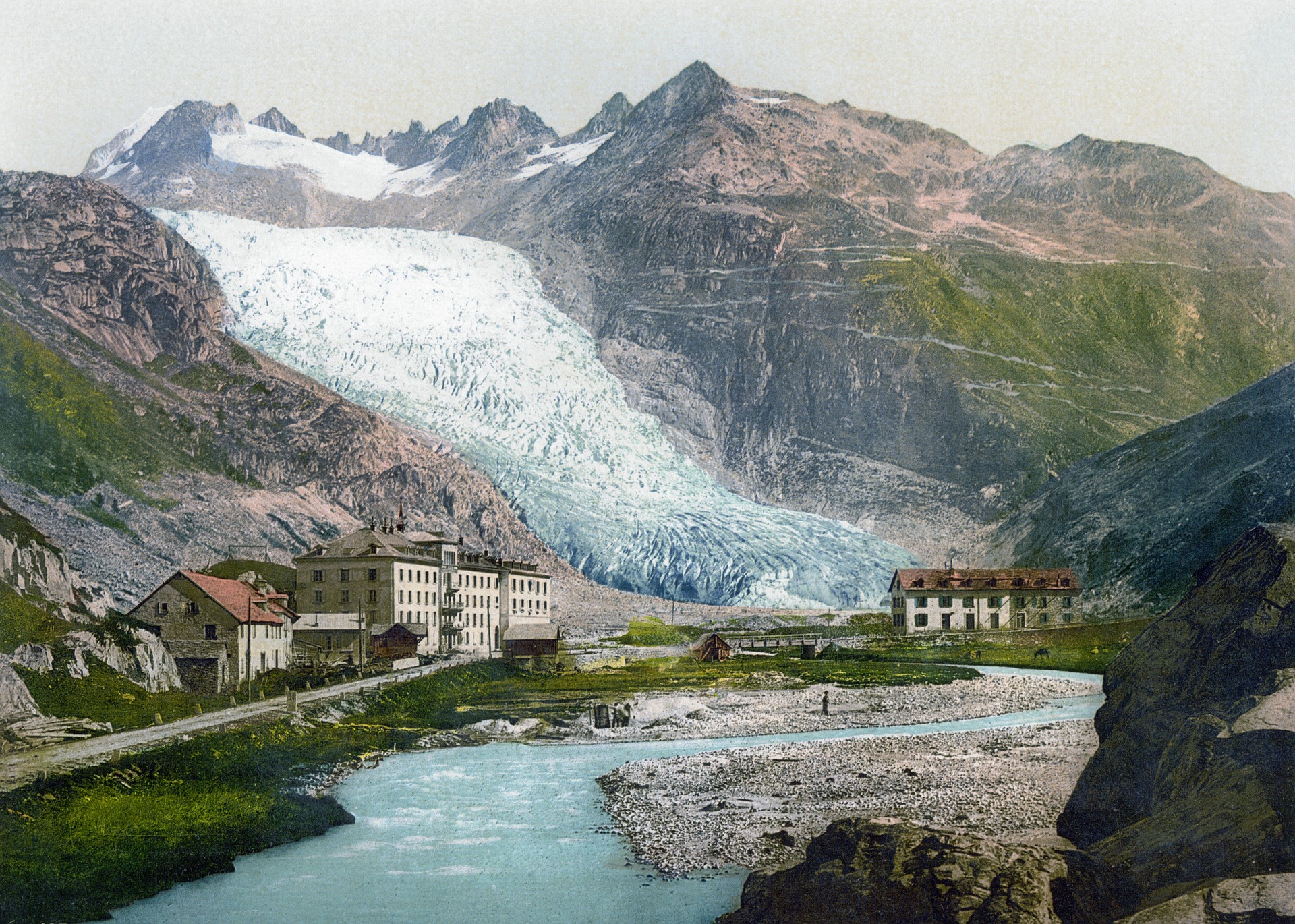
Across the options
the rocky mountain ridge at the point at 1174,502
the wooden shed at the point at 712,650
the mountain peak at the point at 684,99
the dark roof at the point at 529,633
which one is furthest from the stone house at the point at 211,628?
the mountain peak at the point at 684,99

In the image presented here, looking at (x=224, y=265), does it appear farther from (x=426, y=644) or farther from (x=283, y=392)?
(x=426, y=644)

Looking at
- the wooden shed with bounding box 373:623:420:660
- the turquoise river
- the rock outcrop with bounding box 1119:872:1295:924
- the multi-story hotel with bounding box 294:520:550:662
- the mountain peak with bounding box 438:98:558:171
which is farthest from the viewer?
the mountain peak with bounding box 438:98:558:171

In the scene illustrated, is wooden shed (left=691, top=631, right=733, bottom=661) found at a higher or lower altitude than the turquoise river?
higher

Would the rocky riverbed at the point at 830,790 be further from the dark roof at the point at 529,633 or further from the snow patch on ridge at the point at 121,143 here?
the snow patch on ridge at the point at 121,143

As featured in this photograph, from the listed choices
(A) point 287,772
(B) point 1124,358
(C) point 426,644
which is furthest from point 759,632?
(B) point 1124,358

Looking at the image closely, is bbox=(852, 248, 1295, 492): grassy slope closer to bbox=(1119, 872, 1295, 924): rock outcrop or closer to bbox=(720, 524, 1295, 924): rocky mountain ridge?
bbox=(720, 524, 1295, 924): rocky mountain ridge

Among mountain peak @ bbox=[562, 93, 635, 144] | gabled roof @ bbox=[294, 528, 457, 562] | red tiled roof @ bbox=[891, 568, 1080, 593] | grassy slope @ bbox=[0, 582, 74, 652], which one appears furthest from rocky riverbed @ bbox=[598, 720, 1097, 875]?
mountain peak @ bbox=[562, 93, 635, 144]

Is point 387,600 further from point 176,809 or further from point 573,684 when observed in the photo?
point 176,809
